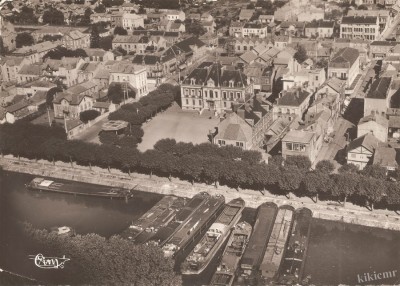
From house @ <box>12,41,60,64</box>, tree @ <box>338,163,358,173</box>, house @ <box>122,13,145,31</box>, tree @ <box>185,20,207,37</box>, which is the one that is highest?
house @ <box>122,13,145,31</box>

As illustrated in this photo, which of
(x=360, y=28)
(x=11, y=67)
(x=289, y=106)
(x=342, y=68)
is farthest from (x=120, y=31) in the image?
(x=289, y=106)

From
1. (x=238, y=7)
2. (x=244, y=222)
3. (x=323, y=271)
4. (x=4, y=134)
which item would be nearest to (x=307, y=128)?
(x=244, y=222)

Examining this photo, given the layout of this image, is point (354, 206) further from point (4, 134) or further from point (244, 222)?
point (4, 134)

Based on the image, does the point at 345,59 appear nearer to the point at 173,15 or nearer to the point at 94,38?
the point at 94,38

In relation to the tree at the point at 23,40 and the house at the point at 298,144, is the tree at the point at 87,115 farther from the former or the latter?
the tree at the point at 23,40

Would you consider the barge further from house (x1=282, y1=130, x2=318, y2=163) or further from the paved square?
the paved square

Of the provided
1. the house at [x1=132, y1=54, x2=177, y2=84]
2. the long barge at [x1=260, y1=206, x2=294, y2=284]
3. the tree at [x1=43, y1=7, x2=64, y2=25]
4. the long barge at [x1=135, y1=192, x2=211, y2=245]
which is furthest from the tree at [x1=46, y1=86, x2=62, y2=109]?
the tree at [x1=43, y1=7, x2=64, y2=25]
